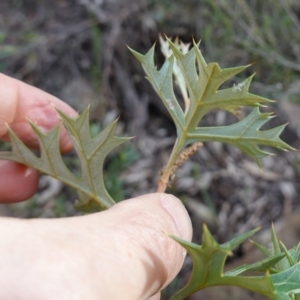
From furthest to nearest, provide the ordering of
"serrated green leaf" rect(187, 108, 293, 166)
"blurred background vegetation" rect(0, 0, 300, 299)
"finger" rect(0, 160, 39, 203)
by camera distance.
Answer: "blurred background vegetation" rect(0, 0, 300, 299), "finger" rect(0, 160, 39, 203), "serrated green leaf" rect(187, 108, 293, 166)

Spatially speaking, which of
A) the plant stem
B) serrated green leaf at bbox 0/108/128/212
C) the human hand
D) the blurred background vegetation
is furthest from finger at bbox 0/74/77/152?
the blurred background vegetation

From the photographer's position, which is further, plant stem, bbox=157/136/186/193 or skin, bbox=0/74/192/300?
plant stem, bbox=157/136/186/193

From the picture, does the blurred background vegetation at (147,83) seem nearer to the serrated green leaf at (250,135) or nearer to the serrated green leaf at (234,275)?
the serrated green leaf at (250,135)

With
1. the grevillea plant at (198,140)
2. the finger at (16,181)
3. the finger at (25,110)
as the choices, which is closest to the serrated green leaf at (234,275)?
the grevillea plant at (198,140)

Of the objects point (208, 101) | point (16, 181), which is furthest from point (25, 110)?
point (208, 101)

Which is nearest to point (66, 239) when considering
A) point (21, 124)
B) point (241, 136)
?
point (241, 136)

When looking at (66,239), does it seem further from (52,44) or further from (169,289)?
(52,44)

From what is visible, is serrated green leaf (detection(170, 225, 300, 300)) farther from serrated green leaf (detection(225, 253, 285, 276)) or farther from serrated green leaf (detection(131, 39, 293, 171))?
serrated green leaf (detection(131, 39, 293, 171))
